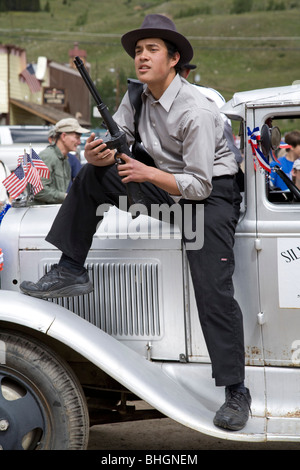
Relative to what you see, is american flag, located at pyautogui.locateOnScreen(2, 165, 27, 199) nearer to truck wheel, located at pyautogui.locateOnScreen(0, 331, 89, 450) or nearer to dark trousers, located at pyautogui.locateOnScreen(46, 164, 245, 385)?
dark trousers, located at pyautogui.locateOnScreen(46, 164, 245, 385)

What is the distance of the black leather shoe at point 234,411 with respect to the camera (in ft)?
10.7

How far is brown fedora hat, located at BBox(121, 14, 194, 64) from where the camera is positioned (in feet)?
11.0

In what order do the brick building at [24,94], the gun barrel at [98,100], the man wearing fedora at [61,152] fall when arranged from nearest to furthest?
the gun barrel at [98,100] → the man wearing fedora at [61,152] → the brick building at [24,94]

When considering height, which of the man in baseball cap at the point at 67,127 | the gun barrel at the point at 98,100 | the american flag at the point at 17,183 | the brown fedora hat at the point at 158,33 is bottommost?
the american flag at the point at 17,183

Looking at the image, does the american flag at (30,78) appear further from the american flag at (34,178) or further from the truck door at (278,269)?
the truck door at (278,269)

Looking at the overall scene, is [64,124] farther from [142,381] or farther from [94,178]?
[142,381]

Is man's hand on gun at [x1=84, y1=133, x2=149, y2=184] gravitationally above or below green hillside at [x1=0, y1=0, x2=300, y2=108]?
below

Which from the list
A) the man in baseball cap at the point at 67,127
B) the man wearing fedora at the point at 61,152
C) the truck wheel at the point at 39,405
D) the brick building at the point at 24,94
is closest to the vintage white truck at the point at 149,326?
the truck wheel at the point at 39,405

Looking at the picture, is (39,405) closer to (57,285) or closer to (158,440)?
(57,285)

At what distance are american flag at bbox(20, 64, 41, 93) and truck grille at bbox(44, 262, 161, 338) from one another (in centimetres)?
3092

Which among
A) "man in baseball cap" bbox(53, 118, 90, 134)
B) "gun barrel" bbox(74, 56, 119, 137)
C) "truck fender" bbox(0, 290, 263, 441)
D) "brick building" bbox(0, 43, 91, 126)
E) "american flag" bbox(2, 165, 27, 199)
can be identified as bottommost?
"truck fender" bbox(0, 290, 263, 441)

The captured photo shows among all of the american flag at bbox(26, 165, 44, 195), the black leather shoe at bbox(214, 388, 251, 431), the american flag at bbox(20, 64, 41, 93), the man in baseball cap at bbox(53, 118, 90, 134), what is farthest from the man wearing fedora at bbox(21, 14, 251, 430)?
the american flag at bbox(20, 64, 41, 93)

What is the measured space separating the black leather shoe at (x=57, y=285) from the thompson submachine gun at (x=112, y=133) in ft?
1.76

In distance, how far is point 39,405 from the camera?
329 cm
